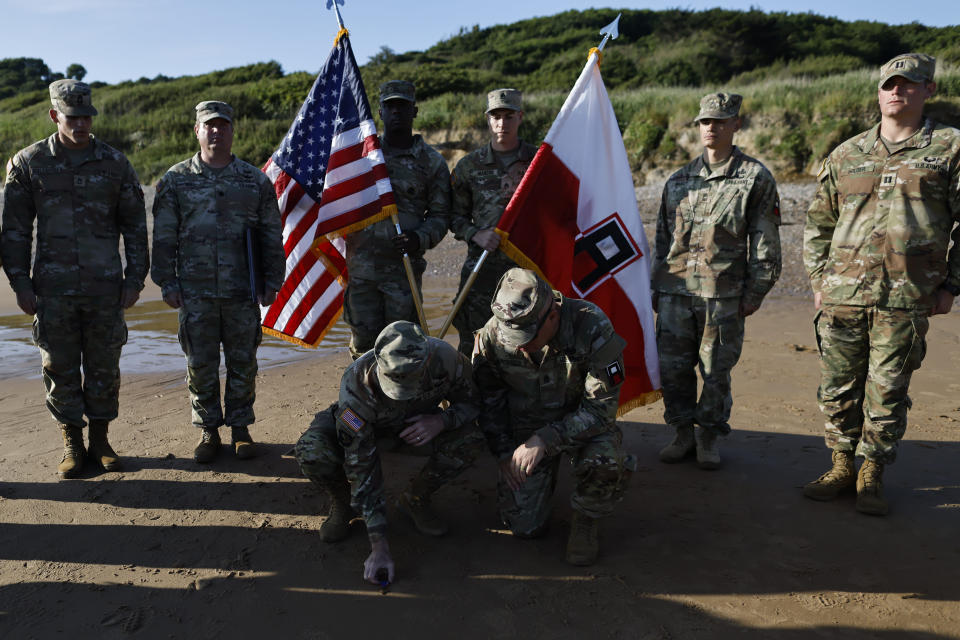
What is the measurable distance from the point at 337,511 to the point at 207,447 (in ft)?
4.56

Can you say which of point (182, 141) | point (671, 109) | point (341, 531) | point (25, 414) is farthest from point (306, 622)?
point (182, 141)

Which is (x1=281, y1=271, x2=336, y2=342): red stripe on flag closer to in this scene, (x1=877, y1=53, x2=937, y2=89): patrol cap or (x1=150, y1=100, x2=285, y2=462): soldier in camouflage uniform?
(x1=150, y1=100, x2=285, y2=462): soldier in camouflage uniform

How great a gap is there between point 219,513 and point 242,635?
1.15m

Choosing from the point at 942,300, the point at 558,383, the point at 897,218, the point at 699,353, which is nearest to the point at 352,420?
the point at 558,383

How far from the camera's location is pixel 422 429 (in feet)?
11.2

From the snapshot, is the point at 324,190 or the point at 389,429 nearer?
the point at 389,429

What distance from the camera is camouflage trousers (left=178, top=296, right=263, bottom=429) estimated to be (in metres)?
4.48

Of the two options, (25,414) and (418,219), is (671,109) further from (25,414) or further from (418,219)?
(25,414)

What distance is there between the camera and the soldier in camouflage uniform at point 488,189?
464 centimetres

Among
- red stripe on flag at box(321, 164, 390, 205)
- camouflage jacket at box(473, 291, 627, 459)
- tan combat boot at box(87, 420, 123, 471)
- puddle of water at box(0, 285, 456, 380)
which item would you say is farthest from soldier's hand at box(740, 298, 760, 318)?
puddle of water at box(0, 285, 456, 380)

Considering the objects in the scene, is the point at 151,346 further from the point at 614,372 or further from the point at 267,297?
the point at 614,372

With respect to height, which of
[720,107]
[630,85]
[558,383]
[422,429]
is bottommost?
[422,429]

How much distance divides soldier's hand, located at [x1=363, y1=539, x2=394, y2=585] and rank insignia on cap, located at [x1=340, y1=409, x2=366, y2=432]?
0.54 metres

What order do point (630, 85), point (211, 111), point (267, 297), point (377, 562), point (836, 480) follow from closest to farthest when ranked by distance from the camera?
point (377, 562) < point (836, 480) < point (211, 111) < point (267, 297) < point (630, 85)
